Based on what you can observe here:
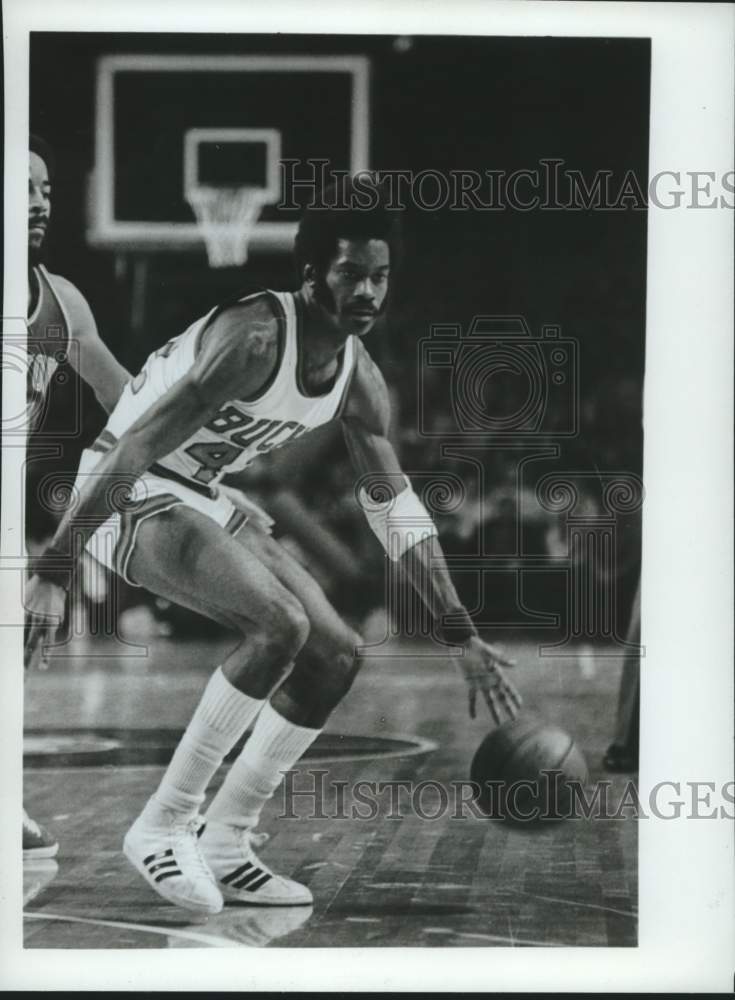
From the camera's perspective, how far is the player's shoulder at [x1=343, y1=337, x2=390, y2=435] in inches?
189

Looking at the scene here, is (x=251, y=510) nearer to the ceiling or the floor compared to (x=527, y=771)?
nearer to the ceiling

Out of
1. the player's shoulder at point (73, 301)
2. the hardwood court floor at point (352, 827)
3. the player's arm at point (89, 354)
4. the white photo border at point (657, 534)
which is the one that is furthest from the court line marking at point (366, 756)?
the player's shoulder at point (73, 301)

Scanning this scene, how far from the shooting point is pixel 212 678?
477cm

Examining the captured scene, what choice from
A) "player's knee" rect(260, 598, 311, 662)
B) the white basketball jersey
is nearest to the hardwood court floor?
"player's knee" rect(260, 598, 311, 662)

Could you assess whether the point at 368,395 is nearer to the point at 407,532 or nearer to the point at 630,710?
the point at 407,532

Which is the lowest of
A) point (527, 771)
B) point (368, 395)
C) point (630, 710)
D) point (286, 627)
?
point (527, 771)

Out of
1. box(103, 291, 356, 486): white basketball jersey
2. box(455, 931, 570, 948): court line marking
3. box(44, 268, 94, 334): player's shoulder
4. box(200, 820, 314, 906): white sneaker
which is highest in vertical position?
box(44, 268, 94, 334): player's shoulder

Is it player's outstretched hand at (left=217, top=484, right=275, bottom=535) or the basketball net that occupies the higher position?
the basketball net

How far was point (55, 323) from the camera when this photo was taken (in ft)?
15.6

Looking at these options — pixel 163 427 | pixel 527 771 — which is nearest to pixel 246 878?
pixel 527 771

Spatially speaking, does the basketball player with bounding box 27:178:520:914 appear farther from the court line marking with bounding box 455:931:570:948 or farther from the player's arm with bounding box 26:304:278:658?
the court line marking with bounding box 455:931:570:948

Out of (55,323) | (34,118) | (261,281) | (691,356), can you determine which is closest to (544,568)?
(691,356)

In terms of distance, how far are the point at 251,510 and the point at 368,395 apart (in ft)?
1.72

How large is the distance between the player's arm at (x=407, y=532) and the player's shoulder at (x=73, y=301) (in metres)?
0.87
